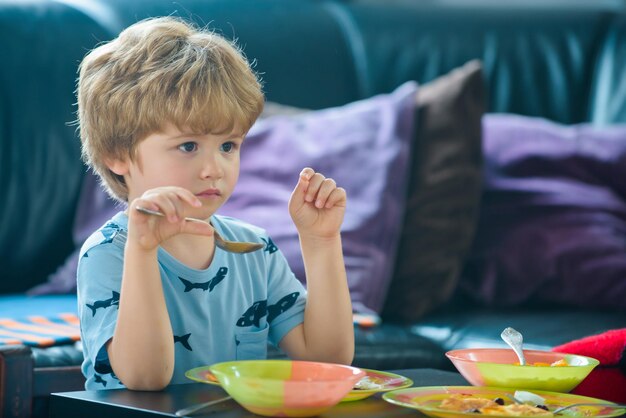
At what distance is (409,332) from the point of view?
77.9 inches

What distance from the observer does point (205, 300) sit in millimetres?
1288

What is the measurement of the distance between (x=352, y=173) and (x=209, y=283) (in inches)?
36.0

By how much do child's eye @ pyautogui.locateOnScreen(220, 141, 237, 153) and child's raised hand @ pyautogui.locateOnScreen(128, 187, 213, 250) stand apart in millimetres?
238

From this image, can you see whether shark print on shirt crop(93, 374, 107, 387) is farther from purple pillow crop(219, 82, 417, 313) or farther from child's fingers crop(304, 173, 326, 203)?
purple pillow crop(219, 82, 417, 313)

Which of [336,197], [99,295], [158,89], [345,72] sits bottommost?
[99,295]

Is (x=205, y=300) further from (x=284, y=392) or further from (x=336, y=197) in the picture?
(x=284, y=392)

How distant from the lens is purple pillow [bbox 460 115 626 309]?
218 centimetres

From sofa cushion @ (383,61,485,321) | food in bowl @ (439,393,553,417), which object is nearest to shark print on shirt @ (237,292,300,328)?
food in bowl @ (439,393,553,417)

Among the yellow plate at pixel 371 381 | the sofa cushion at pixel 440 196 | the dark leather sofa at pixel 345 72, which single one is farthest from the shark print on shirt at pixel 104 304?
the sofa cushion at pixel 440 196

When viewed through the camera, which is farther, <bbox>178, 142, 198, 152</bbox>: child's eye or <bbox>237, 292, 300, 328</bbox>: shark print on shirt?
<bbox>237, 292, 300, 328</bbox>: shark print on shirt

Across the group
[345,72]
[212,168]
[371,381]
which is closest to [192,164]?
[212,168]

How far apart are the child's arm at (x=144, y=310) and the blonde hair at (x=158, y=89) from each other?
0.71 ft

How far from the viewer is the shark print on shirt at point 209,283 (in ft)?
4.18

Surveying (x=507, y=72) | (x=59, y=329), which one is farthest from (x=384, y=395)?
(x=507, y=72)
